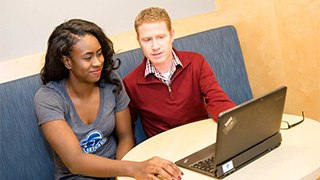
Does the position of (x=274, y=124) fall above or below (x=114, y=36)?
below

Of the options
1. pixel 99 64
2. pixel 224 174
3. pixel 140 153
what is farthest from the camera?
pixel 99 64

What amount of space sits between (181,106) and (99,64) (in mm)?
530

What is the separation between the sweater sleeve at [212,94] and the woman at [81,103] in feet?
1.43

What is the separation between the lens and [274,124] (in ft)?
4.59

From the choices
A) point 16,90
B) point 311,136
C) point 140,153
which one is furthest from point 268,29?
point 16,90

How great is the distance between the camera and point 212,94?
2020 mm

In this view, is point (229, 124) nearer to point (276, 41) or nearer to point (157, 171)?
point (157, 171)

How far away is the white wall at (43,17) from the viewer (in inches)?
87.9

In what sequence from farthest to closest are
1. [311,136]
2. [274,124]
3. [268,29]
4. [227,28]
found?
[227,28] → [268,29] → [311,136] → [274,124]

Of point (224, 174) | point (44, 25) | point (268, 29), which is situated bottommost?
point (224, 174)

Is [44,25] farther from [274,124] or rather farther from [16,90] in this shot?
[274,124]

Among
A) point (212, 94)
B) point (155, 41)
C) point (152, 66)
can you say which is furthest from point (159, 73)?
point (212, 94)

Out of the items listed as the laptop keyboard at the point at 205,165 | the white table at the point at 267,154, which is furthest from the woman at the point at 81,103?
the laptop keyboard at the point at 205,165

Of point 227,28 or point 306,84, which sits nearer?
point 306,84
